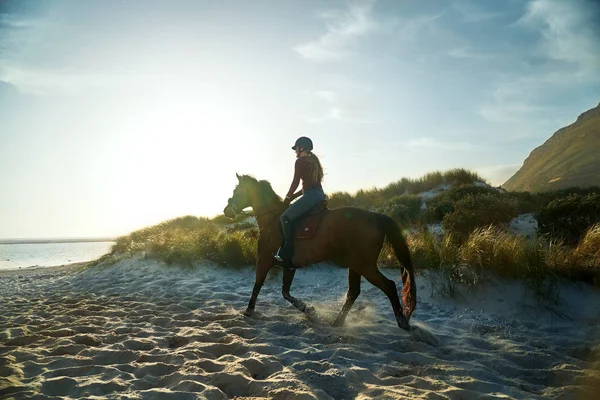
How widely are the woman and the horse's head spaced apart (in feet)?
3.82

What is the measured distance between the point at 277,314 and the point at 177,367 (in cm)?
263

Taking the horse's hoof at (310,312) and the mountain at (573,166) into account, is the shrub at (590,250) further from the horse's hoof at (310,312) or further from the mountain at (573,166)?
the mountain at (573,166)

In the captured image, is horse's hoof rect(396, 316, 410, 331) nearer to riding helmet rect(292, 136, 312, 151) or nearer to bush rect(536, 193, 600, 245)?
riding helmet rect(292, 136, 312, 151)

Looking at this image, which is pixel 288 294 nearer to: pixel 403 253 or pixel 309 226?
pixel 309 226

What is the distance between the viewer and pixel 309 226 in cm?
532

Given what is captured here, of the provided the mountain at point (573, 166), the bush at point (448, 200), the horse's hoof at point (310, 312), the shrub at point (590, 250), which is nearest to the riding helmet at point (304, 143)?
the horse's hoof at point (310, 312)

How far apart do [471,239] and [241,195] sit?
15.7 feet

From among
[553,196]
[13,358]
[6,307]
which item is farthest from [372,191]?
[13,358]

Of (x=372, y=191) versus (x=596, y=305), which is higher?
(x=372, y=191)

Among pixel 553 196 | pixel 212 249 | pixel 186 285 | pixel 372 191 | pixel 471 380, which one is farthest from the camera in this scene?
pixel 372 191

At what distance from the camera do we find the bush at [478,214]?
35.7ft

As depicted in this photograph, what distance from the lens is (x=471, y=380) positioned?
124 inches

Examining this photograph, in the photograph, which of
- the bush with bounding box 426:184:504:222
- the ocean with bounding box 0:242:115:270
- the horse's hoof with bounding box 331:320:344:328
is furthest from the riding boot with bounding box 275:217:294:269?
the ocean with bounding box 0:242:115:270

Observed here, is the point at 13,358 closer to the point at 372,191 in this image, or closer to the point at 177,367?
the point at 177,367
